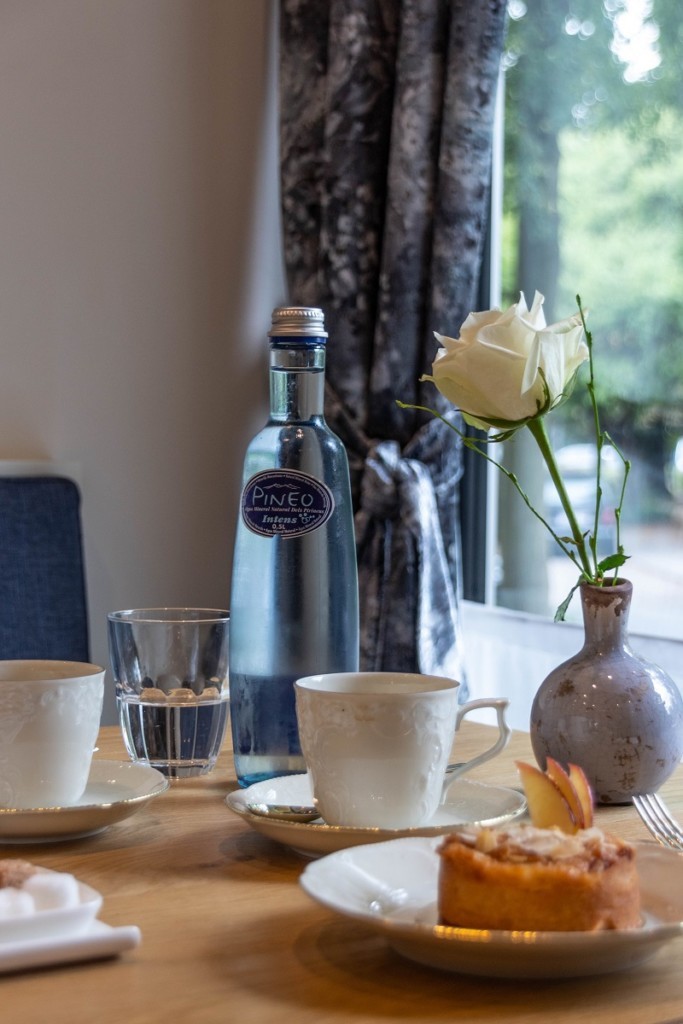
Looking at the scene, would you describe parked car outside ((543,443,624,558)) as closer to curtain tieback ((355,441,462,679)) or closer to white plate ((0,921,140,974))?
curtain tieback ((355,441,462,679))

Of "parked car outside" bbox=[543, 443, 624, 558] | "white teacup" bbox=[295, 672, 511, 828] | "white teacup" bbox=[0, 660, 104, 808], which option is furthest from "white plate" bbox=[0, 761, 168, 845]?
"parked car outside" bbox=[543, 443, 624, 558]

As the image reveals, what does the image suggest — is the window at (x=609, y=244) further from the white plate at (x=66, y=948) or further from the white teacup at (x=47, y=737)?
the white plate at (x=66, y=948)

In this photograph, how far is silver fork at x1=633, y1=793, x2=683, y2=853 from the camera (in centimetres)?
74

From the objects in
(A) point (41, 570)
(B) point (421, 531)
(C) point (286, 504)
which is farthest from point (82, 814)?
(B) point (421, 531)

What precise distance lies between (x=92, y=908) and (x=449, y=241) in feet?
5.39

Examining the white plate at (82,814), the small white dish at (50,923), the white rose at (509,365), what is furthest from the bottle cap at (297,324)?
the small white dish at (50,923)

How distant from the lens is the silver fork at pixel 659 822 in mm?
735

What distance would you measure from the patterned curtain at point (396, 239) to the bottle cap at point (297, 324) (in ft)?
3.78

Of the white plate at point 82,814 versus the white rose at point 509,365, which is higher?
the white rose at point 509,365

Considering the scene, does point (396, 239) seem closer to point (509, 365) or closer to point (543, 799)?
point (509, 365)

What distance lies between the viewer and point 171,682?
0.90 metres

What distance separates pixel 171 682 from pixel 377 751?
0.26 metres

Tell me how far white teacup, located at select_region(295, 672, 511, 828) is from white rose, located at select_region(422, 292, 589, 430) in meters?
0.22

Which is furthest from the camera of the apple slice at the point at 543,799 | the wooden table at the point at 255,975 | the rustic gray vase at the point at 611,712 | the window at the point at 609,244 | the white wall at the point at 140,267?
the white wall at the point at 140,267
